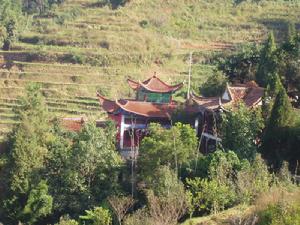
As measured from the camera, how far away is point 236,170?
1471cm

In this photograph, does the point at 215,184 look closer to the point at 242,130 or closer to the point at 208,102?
the point at 242,130

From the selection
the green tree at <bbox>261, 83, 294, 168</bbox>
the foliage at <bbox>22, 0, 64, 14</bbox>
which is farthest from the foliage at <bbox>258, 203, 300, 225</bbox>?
the foliage at <bbox>22, 0, 64, 14</bbox>

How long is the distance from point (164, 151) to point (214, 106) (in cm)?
331

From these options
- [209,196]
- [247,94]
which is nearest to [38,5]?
[247,94]

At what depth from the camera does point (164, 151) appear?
15.5 m

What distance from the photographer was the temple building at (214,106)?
59.0 ft

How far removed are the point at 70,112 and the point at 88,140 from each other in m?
14.8

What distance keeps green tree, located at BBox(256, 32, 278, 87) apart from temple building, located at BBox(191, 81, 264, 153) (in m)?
1.27

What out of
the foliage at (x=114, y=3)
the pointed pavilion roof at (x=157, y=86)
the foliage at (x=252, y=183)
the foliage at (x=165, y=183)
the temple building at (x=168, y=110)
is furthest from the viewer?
the foliage at (x=114, y=3)

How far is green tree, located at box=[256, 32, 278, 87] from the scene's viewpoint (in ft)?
67.0

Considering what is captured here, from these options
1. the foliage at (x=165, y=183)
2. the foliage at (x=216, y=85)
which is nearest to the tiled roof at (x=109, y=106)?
the foliage at (x=216, y=85)

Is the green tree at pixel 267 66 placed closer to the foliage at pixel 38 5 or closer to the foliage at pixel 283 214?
the foliage at pixel 283 214

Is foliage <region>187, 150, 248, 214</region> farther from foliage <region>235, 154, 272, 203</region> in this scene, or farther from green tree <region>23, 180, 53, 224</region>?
green tree <region>23, 180, 53, 224</region>

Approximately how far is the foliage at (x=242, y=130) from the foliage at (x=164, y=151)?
1196mm
